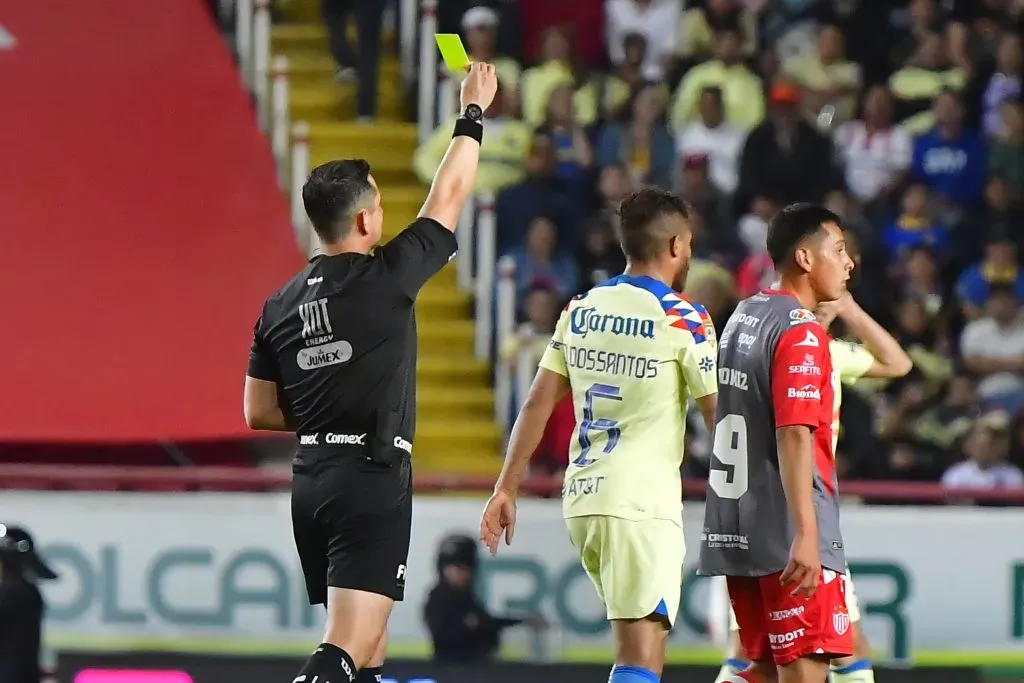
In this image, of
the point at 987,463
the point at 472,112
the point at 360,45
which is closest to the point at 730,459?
the point at 472,112

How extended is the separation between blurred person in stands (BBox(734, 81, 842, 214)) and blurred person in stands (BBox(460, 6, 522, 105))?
1.71m

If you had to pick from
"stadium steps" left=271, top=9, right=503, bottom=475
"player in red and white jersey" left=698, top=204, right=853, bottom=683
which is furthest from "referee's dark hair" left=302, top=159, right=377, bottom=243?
"stadium steps" left=271, top=9, right=503, bottom=475

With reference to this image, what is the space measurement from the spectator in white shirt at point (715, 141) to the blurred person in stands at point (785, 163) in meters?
0.25

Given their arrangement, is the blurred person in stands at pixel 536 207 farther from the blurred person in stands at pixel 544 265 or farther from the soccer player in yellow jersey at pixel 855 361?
the soccer player in yellow jersey at pixel 855 361

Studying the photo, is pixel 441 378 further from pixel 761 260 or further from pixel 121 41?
pixel 121 41

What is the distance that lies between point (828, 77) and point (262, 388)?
849 centimetres

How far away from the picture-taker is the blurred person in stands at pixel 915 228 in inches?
508

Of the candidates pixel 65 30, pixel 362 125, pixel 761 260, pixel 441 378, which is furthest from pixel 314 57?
pixel 761 260

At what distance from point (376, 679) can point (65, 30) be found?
325 inches

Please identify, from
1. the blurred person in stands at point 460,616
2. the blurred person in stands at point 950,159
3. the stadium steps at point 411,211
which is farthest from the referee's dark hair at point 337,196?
the blurred person in stands at point 950,159

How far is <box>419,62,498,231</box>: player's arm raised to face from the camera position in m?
6.25

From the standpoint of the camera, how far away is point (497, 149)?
1327 centimetres

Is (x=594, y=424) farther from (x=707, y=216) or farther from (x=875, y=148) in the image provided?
(x=875, y=148)

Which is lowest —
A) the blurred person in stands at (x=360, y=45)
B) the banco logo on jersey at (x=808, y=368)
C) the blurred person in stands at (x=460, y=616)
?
the blurred person in stands at (x=460, y=616)
